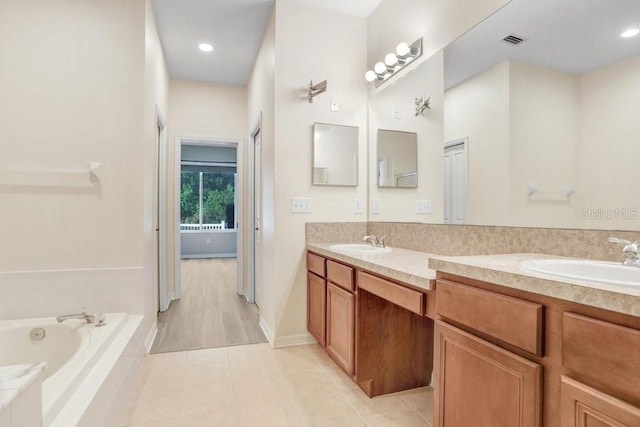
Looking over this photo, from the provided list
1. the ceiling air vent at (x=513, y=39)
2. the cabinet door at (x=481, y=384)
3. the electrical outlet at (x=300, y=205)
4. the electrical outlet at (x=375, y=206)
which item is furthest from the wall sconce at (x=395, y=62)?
the cabinet door at (x=481, y=384)

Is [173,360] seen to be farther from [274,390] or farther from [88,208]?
[88,208]

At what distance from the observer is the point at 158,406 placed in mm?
1847

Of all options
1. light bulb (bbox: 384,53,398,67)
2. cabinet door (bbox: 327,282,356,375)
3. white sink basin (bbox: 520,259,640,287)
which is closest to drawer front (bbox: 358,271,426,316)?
cabinet door (bbox: 327,282,356,375)

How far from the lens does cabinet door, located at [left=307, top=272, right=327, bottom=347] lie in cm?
236

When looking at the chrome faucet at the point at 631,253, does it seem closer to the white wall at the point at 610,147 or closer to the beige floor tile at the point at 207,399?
the white wall at the point at 610,147

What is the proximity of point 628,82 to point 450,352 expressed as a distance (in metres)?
1.17

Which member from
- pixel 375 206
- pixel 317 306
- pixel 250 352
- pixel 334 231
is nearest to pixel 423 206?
pixel 375 206

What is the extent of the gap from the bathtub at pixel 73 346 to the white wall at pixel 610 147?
2160mm

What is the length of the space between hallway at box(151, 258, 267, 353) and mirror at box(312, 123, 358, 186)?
4.87 feet

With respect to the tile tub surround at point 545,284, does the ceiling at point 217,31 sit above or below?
above

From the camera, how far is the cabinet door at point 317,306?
2357mm

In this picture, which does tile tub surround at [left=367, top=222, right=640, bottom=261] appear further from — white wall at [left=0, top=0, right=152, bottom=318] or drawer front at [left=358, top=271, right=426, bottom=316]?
white wall at [left=0, top=0, right=152, bottom=318]

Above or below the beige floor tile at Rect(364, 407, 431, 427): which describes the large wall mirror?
above

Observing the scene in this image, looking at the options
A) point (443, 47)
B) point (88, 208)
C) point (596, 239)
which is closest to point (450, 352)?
point (596, 239)
